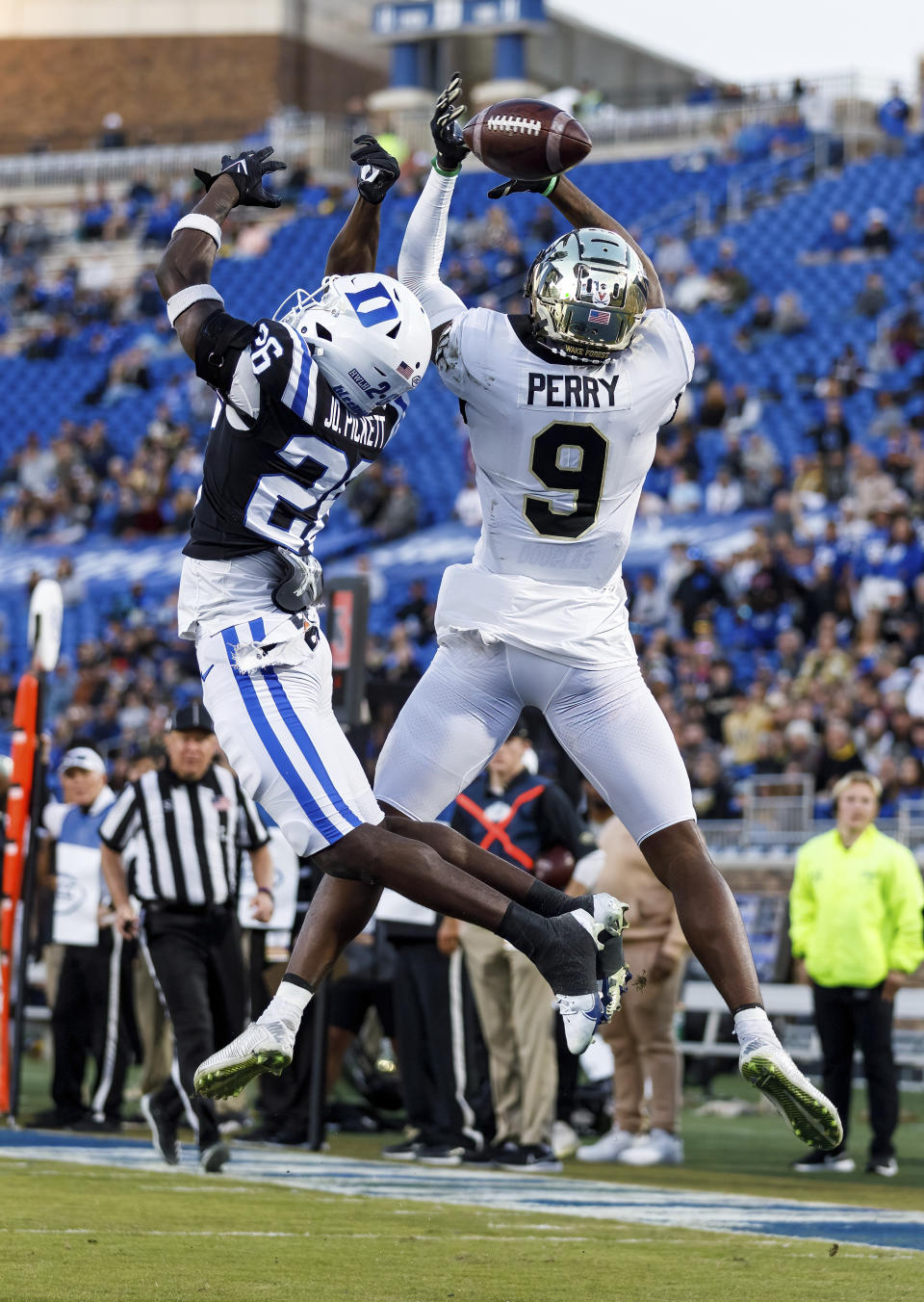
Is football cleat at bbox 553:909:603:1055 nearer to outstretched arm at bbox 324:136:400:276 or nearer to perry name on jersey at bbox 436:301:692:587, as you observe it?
perry name on jersey at bbox 436:301:692:587

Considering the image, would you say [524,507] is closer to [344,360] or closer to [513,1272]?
[344,360]

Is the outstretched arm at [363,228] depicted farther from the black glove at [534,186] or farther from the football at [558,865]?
the football at [558,865]

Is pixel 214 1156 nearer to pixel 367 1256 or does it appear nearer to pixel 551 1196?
pixel 551 1196

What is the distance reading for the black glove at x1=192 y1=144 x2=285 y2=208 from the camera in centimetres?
539

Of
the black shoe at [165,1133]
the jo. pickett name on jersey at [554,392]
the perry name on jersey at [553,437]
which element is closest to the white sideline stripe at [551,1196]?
the black shoe at [165,1133]

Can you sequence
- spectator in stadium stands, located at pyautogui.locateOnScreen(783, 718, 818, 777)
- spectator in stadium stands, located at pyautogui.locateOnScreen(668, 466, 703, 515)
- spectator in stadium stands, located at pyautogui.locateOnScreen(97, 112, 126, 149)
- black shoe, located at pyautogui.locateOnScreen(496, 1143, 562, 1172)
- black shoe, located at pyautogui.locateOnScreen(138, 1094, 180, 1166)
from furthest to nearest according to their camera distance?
spectator in stadium stands, located at pyautogui.locateOnScreen(97, 112, 126, 149) → spectator in stadium stands, located at pyautogui.locateOnScreen(668, 466, 703, 515) → spectator in stadium stands, located at pyautogui.locateOnScreen(783, 718, 818, 777) → black shoe, located at pyautogui.locateOnScreen(496, 1143, 562, 1172) → black shoe, located at pyautogui.locateOnScreen(138, 1094, 180, 1166)

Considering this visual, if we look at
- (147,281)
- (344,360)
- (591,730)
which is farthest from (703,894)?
(147,281)

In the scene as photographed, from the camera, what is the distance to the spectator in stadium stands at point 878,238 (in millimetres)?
23000

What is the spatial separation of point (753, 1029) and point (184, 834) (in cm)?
404

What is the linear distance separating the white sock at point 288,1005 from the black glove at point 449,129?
221 centimetres

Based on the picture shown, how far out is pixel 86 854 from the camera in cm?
1063

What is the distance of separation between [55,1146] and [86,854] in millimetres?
1891

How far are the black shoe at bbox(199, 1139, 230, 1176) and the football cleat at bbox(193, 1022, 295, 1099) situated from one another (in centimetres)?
308

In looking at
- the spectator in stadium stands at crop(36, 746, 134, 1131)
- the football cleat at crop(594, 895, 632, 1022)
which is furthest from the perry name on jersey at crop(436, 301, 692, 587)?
the spectator in stadium stands at crop(36, 746, 134, 1131)
